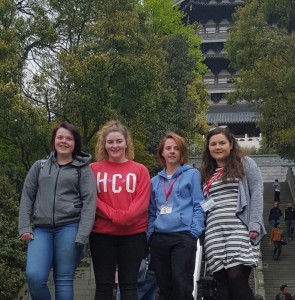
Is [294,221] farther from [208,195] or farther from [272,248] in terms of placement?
[208,195]

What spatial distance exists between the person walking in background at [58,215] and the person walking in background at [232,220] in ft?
2.82

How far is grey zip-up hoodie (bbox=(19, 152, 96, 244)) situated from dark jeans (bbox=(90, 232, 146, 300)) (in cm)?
18

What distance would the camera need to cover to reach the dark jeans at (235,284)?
14.4 ft

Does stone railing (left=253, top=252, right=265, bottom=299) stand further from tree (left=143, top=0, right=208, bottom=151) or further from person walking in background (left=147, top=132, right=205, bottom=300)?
person walking in background (left=147, top=132, right=205, bottom=300)

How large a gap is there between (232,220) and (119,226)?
0.78 m

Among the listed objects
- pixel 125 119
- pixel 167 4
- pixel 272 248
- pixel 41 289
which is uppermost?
pixel 167 4

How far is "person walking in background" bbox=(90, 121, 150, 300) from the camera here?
447 cm

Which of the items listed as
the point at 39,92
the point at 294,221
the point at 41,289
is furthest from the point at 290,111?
the point at 41,289

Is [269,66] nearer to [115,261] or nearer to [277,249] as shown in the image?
[277,249]

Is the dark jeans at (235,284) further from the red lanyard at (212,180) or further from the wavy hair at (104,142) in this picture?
the wavy hair at (104,142)

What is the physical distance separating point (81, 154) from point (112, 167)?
257 millimetres

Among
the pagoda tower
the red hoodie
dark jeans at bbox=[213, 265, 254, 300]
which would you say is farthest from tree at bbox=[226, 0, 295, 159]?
the pagoda tower

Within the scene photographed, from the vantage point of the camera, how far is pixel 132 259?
4516mm

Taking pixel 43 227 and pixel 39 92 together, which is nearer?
pixel 43 227
